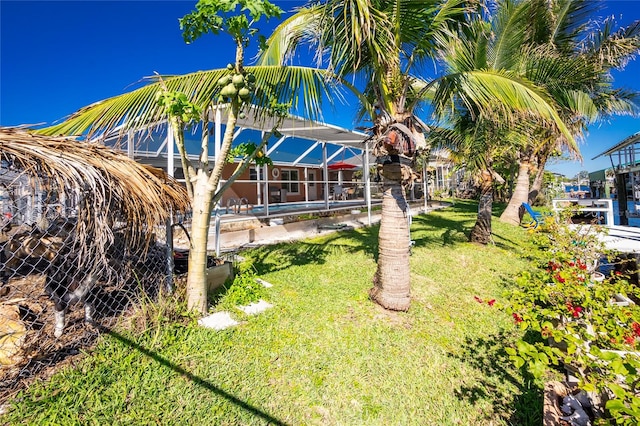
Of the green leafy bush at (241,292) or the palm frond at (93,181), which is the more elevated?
the palm frond at (93,181)

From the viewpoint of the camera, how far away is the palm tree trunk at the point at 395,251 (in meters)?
4.48

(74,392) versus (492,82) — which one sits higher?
(492,82)

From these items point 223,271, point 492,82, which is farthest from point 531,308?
point 223,271

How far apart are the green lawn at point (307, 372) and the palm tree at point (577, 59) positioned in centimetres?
756

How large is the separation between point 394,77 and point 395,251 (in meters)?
2.64

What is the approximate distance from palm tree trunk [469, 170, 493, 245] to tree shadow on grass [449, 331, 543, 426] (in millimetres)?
5865

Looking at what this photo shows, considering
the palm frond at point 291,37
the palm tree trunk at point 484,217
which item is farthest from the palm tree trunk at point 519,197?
the palm frond at point 291,37

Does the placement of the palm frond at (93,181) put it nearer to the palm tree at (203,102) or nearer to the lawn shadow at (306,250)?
the palm tree at (203,102)

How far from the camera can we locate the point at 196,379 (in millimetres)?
2742

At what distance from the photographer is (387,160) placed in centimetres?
443

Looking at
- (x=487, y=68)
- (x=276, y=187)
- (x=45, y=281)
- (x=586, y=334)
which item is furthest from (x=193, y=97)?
(x=276, y=187)

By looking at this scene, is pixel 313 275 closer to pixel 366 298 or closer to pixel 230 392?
pixel 366 298

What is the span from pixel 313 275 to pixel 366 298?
1.31 meters

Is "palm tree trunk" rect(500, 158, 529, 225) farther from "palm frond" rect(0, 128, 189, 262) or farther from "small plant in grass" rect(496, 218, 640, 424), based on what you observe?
"palm frond" rect(0, 128, 189, 262)
